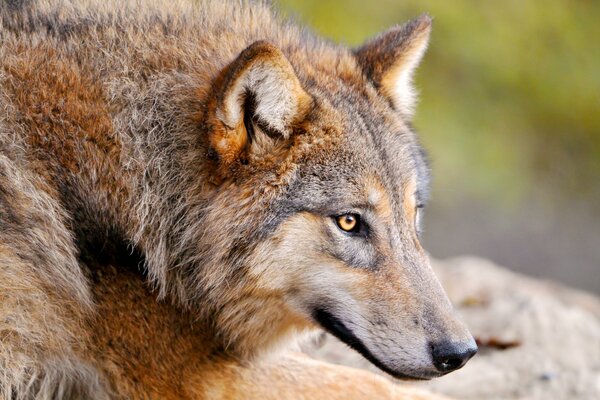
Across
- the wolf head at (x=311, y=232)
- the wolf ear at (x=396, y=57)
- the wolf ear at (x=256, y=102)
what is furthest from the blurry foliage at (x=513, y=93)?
the wolf ear at (x=256, y=102)

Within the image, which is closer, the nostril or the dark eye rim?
the nostril

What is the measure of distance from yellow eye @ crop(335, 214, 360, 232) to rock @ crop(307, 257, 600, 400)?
44.3 inches

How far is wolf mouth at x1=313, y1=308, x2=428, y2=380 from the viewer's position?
4906mm

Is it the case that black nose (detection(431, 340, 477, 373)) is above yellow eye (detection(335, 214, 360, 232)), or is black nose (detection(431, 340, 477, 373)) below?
below

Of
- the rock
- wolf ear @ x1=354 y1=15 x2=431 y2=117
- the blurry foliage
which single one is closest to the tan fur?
the rock

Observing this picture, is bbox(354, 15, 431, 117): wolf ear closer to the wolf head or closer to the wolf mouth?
the wolf head

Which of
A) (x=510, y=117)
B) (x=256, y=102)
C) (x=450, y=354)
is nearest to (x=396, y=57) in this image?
(x=256, y=102)

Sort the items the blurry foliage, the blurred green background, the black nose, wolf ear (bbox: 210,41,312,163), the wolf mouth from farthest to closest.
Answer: the blurry foliage → the blurred green background → the wolf mouth → the black nose → wolf ear (bbox: 210,41,312,163)

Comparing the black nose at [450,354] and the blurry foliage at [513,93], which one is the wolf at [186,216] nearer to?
the black nose at [450,354]

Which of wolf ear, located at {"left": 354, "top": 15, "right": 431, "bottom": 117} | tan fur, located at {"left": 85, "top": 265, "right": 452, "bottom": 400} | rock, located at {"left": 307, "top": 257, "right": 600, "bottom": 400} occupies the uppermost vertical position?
wolf ear, located at {"left": 354, "top": 15, "right": 431, "bottom": 117}

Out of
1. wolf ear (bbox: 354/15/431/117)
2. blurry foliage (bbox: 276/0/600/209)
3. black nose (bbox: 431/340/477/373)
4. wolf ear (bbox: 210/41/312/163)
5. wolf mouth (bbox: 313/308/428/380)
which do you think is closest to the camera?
wolf ear (bbox: 210/41/312/163)

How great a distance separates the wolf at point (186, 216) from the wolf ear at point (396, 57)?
556mm

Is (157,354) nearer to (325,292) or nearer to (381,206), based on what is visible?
(325,292)

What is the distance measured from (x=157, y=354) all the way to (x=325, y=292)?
89cm
